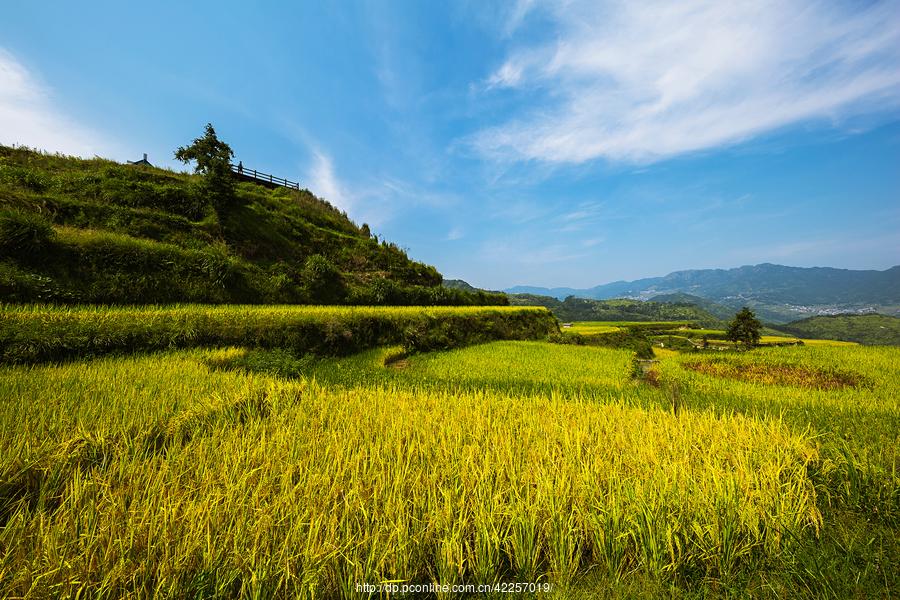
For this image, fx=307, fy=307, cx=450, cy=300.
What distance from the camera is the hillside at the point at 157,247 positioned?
27.4 feet

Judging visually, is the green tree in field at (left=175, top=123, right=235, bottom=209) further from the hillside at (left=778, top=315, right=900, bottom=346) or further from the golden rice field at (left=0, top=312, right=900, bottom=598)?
the hillside at (left=778, top=315, right=900, bottom=346)

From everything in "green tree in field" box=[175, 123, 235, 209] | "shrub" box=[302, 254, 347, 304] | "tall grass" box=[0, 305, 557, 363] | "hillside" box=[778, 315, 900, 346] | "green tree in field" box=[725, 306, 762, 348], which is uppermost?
"green tree in field" box=[175, 123, 235, 209]

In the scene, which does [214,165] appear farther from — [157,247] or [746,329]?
[746,329]

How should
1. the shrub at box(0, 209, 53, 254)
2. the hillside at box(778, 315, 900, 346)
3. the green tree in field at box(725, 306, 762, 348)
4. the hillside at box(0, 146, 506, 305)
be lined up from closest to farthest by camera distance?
the shrub at box(0, 209, 53, 254) → the hillside at box(0, 146, 506, 305) → the green tree in field at box(725, 306, 762, 348) → the hillside at box(778, 315, 900, 346)

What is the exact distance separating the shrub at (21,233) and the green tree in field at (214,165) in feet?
27.2

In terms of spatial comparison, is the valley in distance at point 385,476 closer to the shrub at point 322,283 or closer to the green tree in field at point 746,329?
the shrub at point 322,283

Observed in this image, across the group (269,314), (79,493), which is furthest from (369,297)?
(79,493)

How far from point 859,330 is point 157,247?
116 meters

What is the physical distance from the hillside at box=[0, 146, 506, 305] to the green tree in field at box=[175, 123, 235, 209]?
54cm

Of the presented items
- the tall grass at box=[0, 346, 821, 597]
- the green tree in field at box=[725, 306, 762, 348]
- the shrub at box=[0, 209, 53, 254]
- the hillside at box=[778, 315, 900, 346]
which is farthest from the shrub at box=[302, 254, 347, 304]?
the hillside at box=[778, 315, 900, 346]

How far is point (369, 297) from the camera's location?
18031mm

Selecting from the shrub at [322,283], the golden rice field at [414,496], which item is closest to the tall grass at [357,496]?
the golden rice field at [414,496]

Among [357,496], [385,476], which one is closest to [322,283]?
[385,476]

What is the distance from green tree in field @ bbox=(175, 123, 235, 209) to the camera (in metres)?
16.0
